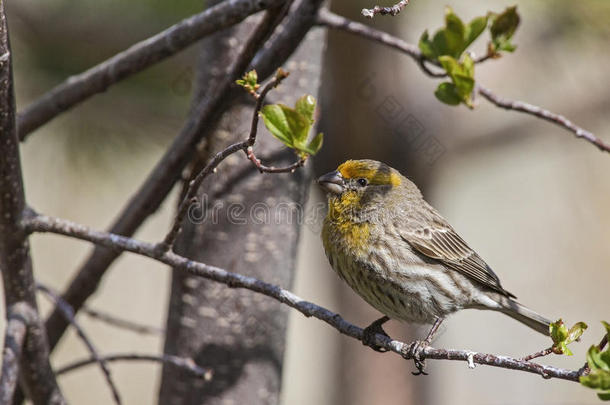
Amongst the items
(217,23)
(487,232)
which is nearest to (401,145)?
(217,23)

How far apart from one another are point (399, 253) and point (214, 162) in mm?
1069

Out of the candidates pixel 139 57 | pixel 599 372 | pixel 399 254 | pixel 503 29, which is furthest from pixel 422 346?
pixel 139 57

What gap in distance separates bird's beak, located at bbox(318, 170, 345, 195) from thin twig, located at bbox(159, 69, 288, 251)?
677mm

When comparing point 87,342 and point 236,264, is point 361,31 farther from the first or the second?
point 87,342

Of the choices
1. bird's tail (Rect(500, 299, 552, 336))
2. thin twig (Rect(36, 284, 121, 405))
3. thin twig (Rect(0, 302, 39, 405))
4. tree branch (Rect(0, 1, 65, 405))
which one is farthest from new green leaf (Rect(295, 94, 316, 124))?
bird's tail (Rect(500, 299, 552, 336))

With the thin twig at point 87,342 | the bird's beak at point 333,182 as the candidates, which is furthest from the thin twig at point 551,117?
the thin twig at point 87,342

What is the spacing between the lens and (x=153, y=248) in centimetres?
216

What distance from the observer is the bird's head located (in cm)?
261

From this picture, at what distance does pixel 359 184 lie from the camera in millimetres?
2656

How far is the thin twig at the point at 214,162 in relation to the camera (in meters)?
1.60

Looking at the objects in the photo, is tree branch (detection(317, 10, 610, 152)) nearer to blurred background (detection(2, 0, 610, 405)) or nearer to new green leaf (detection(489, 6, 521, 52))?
new green leaf (detection(489, 6, 521, 52))

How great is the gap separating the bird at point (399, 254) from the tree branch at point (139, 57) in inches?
25.0

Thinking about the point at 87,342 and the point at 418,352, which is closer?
the point at 418,352

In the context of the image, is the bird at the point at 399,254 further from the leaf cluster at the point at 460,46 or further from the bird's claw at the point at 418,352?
the leaf cluster at the point at 460,46
